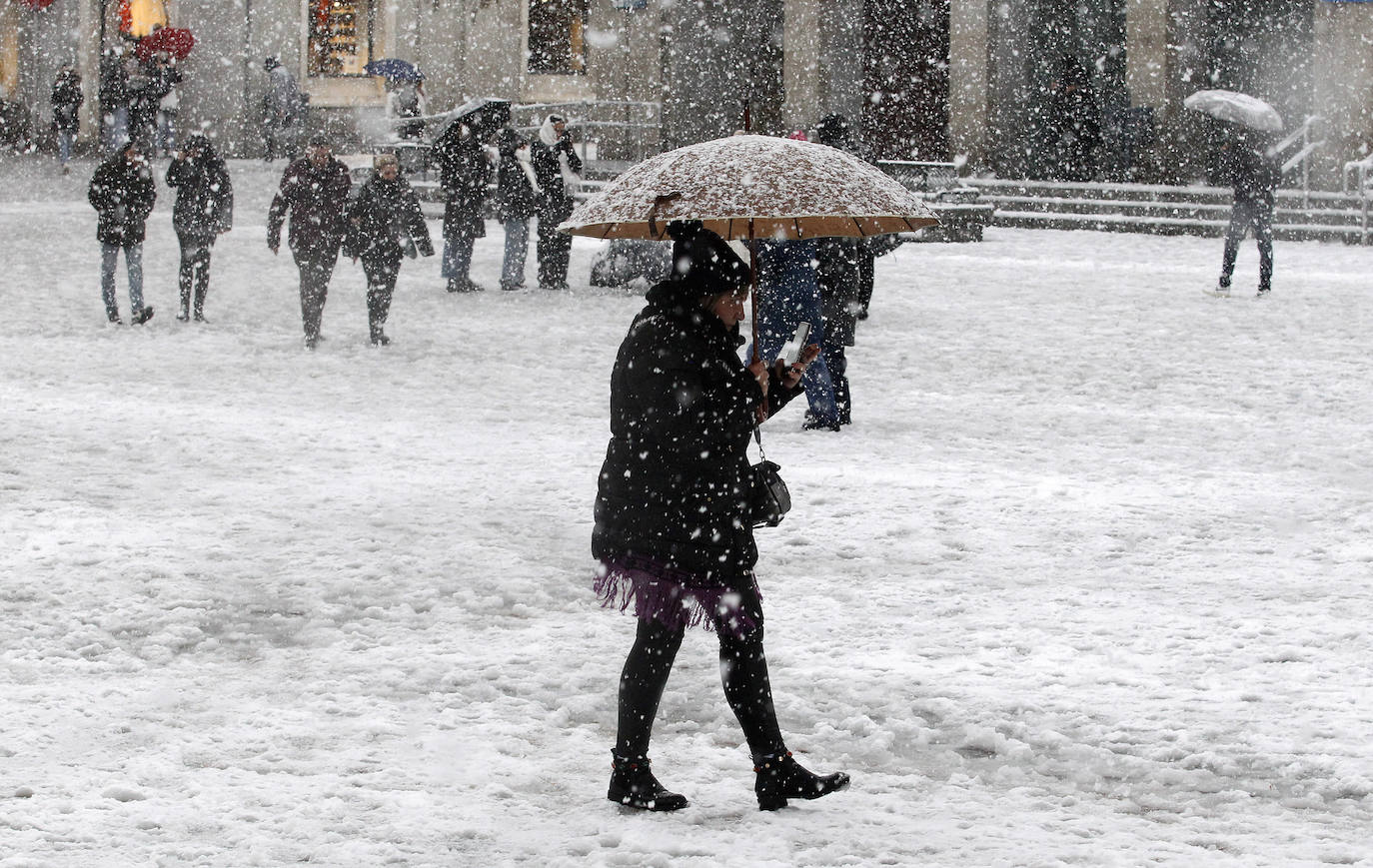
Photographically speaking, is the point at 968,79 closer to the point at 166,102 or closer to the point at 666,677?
the point at 166,102

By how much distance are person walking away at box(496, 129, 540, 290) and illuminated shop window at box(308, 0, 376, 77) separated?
20746mm

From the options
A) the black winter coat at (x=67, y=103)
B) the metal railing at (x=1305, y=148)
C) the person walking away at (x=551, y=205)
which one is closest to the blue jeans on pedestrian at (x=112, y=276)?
the person walking away at (x=551, y=205)

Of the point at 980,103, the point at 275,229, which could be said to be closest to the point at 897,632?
the point at 275,229

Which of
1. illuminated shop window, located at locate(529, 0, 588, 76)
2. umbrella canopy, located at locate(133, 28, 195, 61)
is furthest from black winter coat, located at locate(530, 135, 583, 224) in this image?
umbrella canopy, located at locate(133, 28, 195, 61)

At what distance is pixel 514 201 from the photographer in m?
17.6

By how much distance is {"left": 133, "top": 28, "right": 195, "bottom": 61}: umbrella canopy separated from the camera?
111ft

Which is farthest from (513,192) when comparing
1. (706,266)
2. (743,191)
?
(706,266)

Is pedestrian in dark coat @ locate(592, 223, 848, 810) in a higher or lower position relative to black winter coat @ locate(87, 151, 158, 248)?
lower

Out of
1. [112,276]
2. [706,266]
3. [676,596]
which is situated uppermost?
[706,266]

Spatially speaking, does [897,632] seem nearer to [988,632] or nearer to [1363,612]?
[988,632]

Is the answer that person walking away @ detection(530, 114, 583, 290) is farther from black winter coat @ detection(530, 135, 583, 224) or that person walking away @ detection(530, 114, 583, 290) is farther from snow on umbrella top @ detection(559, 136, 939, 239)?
snow on umbrella top @ detection(559, 136, 939, 239)

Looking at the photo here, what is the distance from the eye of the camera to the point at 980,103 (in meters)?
27.2

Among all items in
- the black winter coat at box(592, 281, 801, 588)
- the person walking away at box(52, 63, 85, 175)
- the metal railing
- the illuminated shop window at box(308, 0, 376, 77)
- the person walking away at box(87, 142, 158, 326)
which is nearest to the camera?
the black winter coat at box(592, 281, 801, 588)

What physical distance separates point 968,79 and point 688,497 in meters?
23.7
